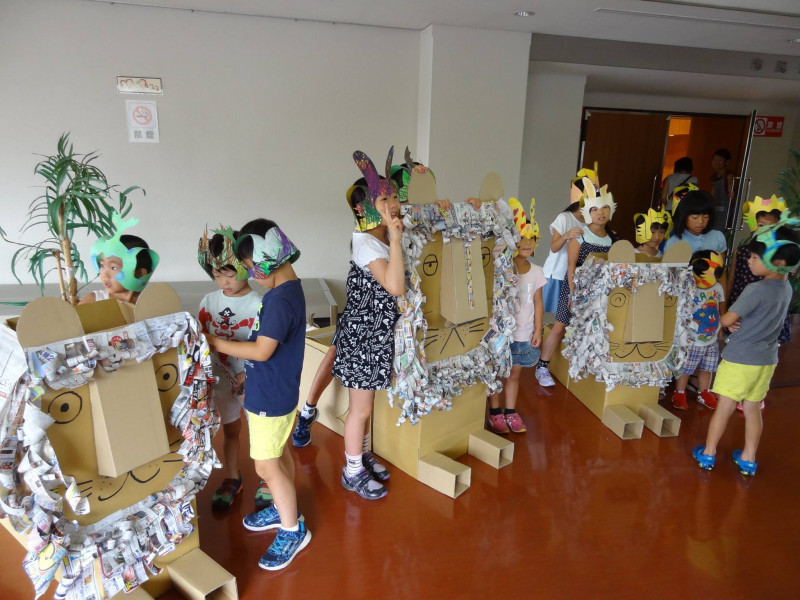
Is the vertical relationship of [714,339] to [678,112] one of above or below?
below

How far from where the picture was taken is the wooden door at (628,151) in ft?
19.4

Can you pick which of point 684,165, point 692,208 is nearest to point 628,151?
point 684,165

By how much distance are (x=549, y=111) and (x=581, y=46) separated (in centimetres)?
61

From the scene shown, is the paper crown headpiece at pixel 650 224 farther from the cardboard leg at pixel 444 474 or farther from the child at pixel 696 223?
the cardboard leg at pixel 444 474

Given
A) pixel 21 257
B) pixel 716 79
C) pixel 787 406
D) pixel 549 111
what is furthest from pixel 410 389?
pixel 716 79

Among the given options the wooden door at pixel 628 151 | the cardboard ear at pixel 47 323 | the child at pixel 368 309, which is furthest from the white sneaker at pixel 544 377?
the wooden door at pixel 628 151

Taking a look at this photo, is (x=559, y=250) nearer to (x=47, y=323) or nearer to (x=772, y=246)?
(x=772, y=246)

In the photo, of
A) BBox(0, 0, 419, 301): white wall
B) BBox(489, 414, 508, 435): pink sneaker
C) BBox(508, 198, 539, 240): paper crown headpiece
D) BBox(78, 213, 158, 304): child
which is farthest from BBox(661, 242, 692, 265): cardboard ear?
BBox(0, 0, 419, 301): white wall

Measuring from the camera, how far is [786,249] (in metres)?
2.19

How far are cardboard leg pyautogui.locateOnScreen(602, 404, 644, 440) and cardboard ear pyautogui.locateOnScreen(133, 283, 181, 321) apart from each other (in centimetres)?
229

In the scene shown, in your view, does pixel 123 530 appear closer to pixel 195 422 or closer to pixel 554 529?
pixel 195 422

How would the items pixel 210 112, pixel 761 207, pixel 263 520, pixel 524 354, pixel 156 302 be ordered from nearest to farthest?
pixel 156 302, pixel 263 520, pixel 524 354, pixel 761 207, pixel 210 112

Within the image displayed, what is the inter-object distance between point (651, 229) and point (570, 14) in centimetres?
192

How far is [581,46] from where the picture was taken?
4.65 meters
